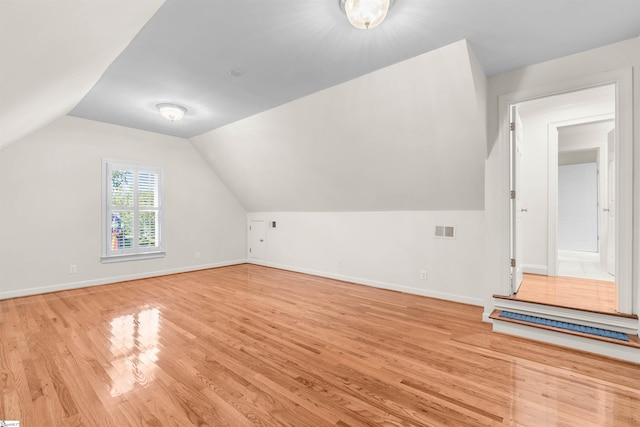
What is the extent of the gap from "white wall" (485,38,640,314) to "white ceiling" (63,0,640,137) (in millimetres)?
118

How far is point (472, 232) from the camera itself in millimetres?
3727

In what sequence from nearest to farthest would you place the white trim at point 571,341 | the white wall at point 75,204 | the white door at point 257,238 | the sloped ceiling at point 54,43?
the sloped ceiling at point 54,43 < the white trim at point 571,341 < the white wall at point 75,204 < the white door at point 257,238

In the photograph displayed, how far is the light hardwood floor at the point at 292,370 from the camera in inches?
65.8

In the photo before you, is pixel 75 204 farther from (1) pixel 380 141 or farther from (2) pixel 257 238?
(1) pixel 380 141

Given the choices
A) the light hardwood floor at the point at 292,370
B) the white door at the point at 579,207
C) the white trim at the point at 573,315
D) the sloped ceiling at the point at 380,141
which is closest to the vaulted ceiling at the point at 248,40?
the sloped ceiling at the point at 380,141

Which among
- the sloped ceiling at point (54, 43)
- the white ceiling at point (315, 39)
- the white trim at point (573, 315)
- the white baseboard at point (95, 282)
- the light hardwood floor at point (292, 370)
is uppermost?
the white ceiling at point (315, 39)

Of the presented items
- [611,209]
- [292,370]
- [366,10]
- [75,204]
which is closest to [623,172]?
[366,10]

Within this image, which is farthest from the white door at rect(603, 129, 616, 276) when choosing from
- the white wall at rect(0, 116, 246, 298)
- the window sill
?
the window sill

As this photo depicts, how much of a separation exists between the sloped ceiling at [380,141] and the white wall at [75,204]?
3.96ft

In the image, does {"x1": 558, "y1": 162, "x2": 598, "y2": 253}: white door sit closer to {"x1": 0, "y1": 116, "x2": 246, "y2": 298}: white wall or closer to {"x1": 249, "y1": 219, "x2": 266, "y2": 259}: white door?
{"x1": 249, "y1": 219, "x2": 266, "y2": 259}: white door

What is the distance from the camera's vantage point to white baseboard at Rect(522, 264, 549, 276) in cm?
437

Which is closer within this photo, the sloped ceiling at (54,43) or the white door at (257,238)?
the sloped ceiling at (54,43)

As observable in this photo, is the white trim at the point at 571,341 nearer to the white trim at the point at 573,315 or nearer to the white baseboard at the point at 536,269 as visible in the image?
the white trim at the point at 573,315

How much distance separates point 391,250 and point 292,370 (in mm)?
2716
